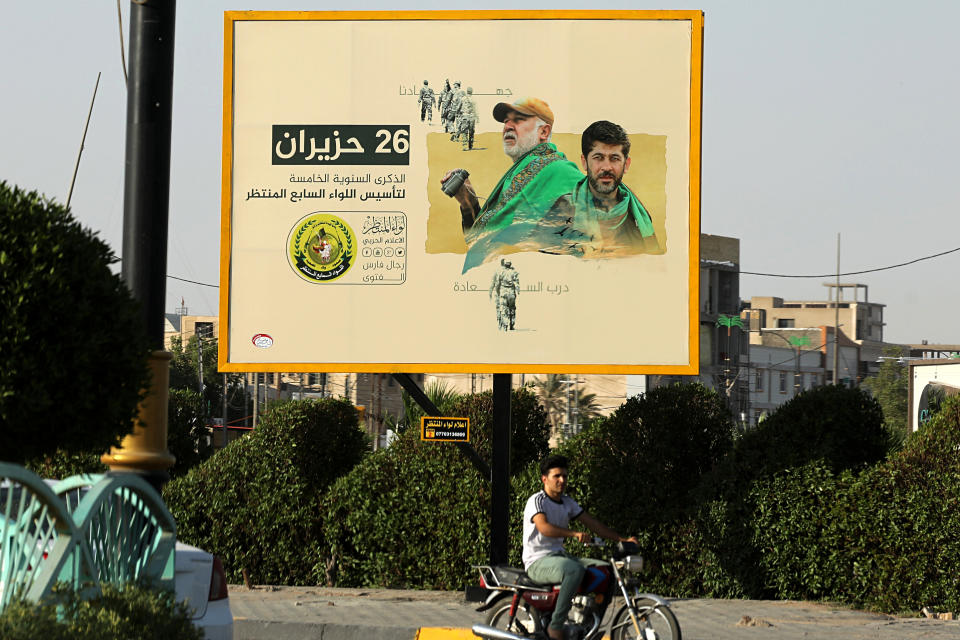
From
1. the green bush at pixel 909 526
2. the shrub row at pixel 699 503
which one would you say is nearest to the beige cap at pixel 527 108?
the shrub row at pixel 699 503

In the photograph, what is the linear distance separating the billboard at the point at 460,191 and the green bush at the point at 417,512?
1.83m

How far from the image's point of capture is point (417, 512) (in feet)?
48.5

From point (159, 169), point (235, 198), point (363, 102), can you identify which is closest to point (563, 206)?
point (363, 102)

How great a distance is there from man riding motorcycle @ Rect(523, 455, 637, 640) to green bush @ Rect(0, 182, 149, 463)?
3344mm

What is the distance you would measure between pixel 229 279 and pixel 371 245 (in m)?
1.56

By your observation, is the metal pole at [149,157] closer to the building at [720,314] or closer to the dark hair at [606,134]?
the dark hair at [606,134]

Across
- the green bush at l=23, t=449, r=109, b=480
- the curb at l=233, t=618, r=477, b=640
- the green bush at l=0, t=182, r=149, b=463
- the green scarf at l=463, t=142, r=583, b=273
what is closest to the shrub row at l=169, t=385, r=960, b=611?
the green bush at l=23, t=449, r=109, b=480

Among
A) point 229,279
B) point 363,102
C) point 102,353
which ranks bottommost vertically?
point 102,353

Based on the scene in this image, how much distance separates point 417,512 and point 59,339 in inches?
350

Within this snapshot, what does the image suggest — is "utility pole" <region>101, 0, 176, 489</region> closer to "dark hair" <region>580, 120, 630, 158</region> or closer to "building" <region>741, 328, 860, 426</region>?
"dark hair" <region>580, 120, 630, 158</region>

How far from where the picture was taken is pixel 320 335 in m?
13.6

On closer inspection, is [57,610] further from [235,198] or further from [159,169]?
[235,198]

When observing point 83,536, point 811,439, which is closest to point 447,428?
point 811,439

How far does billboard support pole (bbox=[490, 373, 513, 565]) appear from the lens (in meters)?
13.6
